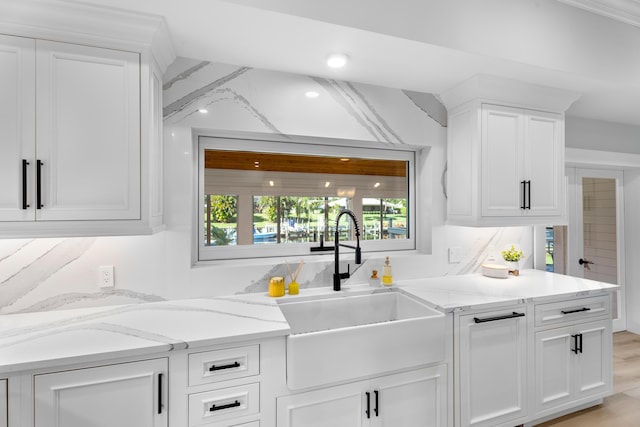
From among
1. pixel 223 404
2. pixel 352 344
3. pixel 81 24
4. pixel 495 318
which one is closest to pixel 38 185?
pixel 81 24

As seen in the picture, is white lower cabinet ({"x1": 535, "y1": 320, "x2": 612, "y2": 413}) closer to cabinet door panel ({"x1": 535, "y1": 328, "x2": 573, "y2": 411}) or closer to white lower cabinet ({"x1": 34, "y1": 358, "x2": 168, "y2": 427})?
cabinet door panel ({"x1": 535, "y1": 328, "x2": 573, "y2": 411})

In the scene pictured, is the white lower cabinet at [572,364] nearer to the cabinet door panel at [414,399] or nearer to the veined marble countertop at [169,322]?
the veined marble countertop at [169,322]

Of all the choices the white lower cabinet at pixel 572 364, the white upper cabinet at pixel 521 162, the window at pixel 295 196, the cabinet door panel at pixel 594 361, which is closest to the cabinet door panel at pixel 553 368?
the white lower cabinet at pixel 572 364

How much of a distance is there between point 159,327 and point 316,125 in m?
1.47

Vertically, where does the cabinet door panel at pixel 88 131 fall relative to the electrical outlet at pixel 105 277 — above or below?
above

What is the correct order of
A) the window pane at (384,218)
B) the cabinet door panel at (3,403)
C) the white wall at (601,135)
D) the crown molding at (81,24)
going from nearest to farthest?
the cabinet door panel at (3,403), the crown molding at (81,24), the window pane at (384,218), the white wall at (601,135)

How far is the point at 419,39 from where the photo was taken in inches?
69.6

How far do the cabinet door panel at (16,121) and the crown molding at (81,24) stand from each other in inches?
2.9

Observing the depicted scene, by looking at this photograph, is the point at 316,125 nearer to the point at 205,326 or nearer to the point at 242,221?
the point at 242,221

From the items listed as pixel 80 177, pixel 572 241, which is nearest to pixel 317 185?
pixel 80 177

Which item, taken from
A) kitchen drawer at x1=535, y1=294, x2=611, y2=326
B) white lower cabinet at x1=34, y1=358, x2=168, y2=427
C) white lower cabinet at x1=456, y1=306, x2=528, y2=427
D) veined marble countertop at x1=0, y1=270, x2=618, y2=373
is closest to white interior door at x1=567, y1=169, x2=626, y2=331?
kitchen drawer at x1=535, y1=294, x2=611, y2=326

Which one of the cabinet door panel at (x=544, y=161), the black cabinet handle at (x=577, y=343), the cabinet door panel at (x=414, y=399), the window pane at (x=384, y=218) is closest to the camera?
the cabinet door panel at (x=414, y=399)

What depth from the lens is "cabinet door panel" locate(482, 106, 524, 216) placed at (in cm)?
229

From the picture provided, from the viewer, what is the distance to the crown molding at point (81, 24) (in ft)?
4.55
